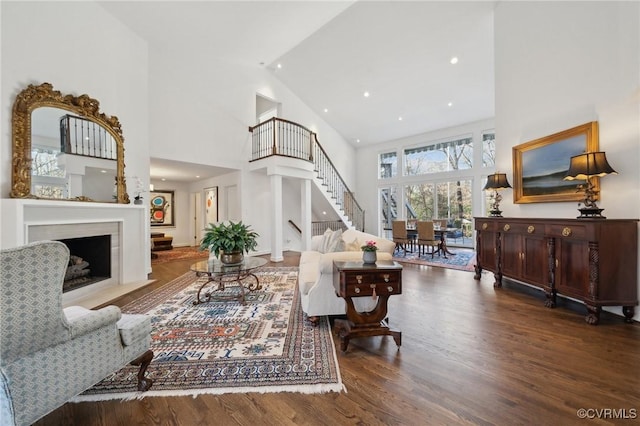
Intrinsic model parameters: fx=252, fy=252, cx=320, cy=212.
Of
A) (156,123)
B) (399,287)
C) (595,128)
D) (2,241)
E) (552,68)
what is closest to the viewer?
(399,287)

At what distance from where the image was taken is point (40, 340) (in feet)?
4.05

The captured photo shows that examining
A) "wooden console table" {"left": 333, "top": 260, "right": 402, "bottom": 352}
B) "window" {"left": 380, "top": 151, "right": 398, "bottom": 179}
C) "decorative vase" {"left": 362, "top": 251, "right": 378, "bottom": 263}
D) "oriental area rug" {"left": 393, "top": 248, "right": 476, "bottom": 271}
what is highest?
"window" {"left": 380, "top": 151, "right": 398, "bottom": 179}

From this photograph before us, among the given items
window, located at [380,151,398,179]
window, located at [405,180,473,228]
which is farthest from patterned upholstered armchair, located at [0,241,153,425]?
window, located at [380,151,398,179]

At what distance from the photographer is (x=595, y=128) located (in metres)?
2.98

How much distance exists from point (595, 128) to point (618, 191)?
0.78 m

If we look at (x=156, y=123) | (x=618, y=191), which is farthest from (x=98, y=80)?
(x=618, y=191)

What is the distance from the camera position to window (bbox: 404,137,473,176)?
330 inches

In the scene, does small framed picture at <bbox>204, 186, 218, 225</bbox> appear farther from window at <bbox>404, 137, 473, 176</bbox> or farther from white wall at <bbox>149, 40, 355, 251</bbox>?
window at <bbox>404, 137, 473, 176</bbox>

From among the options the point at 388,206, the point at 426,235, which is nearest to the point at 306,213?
the point at 426,235

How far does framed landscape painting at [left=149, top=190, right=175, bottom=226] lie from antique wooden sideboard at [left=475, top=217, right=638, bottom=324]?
995 cm

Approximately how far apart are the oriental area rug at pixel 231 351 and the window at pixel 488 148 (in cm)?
760

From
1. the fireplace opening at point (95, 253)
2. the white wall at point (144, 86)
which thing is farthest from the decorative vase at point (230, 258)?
the white wall at point (144, 86)

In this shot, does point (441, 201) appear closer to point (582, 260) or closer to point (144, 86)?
point (582, 260)

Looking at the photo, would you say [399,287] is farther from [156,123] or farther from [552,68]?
[156,123]
